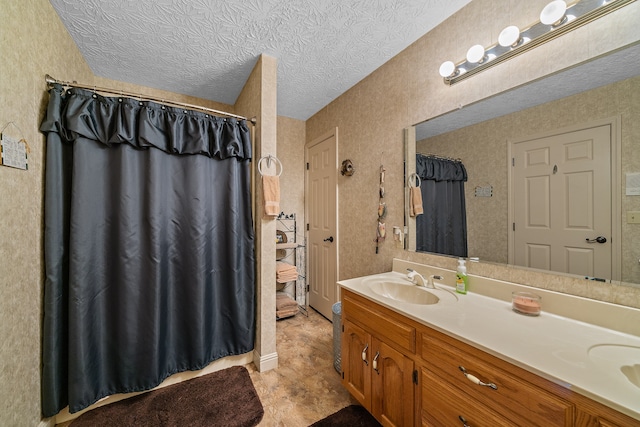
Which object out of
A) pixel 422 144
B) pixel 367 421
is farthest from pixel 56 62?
pixel 367 421

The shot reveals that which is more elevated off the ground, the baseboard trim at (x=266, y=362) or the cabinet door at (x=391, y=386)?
the cabinet door at (x=391, y=386)

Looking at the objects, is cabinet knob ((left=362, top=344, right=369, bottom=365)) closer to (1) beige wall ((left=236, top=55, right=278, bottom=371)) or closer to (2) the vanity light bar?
(1) beige wall ((left=236, top=55, right=278, bottom=371))

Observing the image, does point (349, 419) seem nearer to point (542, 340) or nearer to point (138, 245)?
point (542, 340)

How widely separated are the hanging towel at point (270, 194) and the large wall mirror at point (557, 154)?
47.4 inches

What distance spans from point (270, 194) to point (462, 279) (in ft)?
4.55

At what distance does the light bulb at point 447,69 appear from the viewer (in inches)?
52.7

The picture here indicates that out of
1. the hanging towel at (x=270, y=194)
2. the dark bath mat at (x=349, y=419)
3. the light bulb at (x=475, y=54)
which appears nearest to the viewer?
the light bulb at (x=475, y=54)

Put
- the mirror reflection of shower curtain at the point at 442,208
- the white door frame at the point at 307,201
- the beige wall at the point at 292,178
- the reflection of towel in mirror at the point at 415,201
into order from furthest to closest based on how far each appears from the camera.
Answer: the beige wall at the point at 292,178 → the white door frame at the point at 307,201 → the reflection of towel in mirror at the point at 415,201 → the mirror reflection of shower curtain at the point at 442,208

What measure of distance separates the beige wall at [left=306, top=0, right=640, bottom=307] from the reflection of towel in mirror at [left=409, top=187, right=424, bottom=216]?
0.10 meters

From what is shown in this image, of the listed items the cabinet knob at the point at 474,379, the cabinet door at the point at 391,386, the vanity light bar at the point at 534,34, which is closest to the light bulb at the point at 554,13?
the vanity light bar at the point at 534,34

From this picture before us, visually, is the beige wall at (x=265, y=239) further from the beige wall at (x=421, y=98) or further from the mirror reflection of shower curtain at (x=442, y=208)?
the mirror reflection of shower curtain at (x=442, y=208)

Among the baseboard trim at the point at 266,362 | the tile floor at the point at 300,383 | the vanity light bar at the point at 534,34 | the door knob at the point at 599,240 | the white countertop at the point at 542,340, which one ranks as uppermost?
the vanity light bar at the point at 534,34

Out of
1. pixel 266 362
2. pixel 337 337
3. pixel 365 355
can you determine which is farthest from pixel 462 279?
pixel 266 362

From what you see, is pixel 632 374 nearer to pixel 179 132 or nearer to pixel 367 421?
pixel 367 421
